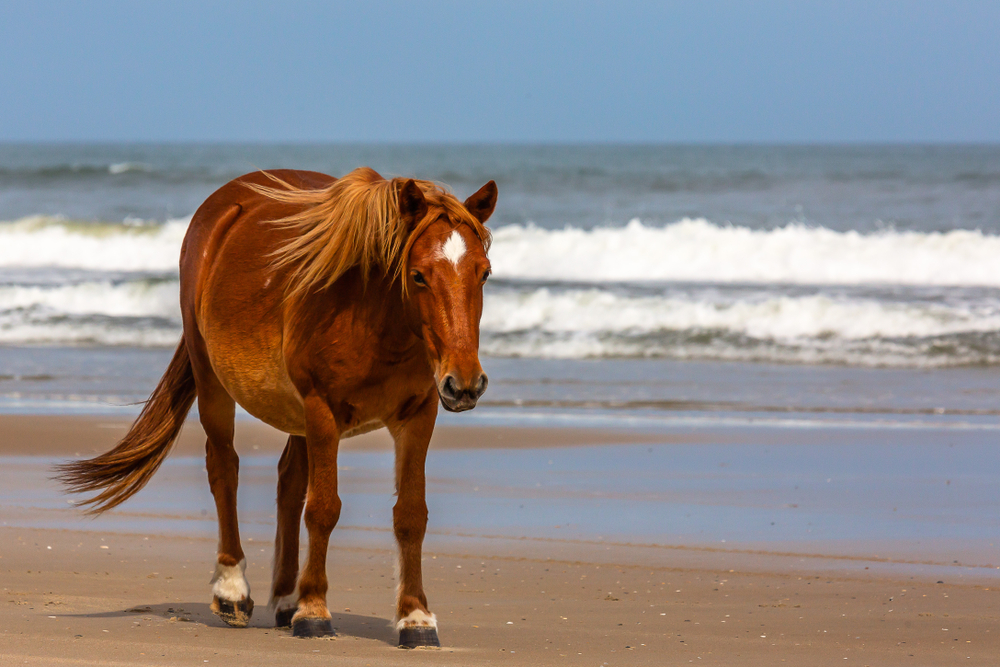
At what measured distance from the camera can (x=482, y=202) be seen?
3.65 metres

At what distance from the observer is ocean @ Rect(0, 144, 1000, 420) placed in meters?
11.1

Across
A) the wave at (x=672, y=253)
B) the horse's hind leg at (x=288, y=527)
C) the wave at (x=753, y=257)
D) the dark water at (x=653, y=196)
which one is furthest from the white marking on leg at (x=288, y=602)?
the dark water at (x=653, y=196)

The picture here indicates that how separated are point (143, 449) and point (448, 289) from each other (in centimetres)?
191

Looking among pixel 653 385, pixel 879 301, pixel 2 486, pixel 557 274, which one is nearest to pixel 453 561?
pixel 2 486

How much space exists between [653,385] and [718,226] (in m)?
17.0

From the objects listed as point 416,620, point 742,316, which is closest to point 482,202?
point 416,620

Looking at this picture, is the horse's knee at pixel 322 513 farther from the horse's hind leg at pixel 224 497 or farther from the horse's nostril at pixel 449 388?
the horse's nostril at pixel 449 388

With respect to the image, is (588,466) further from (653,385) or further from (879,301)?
(879,301)

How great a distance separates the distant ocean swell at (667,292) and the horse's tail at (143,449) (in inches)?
349

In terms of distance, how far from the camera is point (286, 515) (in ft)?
14.5

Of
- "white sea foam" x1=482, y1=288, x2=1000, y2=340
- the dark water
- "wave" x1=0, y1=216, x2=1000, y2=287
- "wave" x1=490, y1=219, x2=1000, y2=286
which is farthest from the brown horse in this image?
the dark water

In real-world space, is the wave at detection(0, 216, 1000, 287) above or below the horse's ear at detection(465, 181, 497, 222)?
above

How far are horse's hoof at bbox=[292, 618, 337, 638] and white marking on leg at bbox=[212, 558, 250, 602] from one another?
1.39 ft

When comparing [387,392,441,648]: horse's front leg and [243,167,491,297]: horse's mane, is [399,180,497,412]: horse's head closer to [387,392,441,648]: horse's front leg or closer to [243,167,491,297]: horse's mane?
[243,167,491,297]: horse's mane
